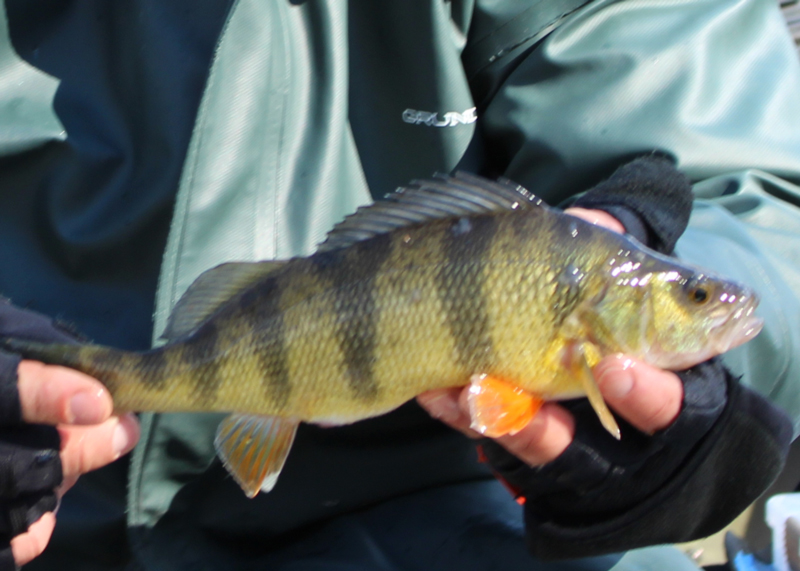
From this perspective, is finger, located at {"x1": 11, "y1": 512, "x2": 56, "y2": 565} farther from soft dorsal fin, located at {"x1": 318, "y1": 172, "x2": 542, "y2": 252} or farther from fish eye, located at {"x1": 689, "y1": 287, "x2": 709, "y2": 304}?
fish eye, located at {"x1": 689, "y1": 287, "x2": 709, "y2": 304}

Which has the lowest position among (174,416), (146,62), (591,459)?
(174,416)

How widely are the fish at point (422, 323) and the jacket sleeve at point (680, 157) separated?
0.61ft

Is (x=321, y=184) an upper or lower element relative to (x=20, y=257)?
upper

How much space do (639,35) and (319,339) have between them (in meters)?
1.18

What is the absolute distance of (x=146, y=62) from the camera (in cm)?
149

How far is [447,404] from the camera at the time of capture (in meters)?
1.22

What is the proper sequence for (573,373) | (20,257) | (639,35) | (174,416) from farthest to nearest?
(639,35) → (20,257) → (174,416) → (573,373)

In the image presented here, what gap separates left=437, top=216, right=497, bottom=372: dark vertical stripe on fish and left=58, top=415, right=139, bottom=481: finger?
0.74 metres

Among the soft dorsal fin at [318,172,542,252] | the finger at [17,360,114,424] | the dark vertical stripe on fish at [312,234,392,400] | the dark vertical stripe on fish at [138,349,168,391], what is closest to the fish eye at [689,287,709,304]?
the soft dorsal fin at [318,172,542,252]

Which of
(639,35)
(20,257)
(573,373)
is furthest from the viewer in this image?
(639,35)

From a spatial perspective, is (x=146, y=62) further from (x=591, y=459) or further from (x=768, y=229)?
(x=768, y=229)

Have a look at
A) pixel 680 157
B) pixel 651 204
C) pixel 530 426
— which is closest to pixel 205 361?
pixel 530 426

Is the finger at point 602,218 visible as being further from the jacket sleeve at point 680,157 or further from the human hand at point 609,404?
the human hand at point 609,404

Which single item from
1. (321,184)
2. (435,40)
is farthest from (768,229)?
(321,184)
